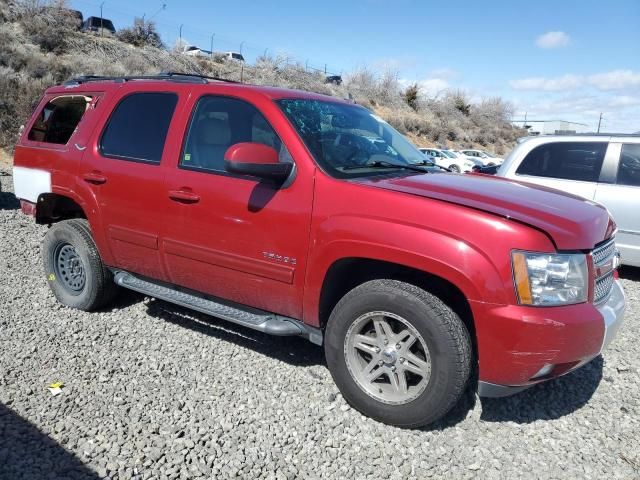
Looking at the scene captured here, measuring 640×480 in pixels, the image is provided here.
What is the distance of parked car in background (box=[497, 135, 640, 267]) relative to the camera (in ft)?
20.3

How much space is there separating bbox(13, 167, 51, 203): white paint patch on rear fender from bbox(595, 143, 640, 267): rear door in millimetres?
5927

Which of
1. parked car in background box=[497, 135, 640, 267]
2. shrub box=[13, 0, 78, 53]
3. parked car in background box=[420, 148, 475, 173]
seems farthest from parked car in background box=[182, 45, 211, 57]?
parked car in background box=[497, 135, 640, 267]

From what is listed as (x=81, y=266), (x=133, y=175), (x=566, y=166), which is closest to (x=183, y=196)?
(x=133, y=175)

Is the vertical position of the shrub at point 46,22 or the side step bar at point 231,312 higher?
the shrub at point 46,22

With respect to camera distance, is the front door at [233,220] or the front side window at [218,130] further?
the front side window at [218,130]

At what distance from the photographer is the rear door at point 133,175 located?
390 centimetres

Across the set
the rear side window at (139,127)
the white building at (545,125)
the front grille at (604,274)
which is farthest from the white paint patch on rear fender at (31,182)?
the white building at (545,125)

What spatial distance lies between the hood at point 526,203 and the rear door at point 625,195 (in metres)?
3.20

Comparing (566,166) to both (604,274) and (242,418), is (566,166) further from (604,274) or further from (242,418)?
(242,418)

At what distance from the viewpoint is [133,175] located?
397 centimetres

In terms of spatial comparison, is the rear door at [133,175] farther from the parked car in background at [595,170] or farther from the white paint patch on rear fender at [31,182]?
the parked car in background at [595,170]

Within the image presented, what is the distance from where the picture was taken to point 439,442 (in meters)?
3.02

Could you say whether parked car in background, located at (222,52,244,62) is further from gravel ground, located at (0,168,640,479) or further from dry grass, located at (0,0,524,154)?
gravel ground, located at (0,168,640,479)

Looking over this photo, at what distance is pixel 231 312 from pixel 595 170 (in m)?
5.00
